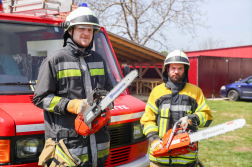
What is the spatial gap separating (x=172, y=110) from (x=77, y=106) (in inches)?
40.9

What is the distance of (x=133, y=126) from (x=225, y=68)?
54.9ft

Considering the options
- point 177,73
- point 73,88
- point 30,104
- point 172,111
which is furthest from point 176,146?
point 30,104

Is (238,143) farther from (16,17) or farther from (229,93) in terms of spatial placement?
(229,93)

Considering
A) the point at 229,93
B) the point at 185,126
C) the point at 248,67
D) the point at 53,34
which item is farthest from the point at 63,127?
the point at 248,67

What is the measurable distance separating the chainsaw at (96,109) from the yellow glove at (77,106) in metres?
0.03

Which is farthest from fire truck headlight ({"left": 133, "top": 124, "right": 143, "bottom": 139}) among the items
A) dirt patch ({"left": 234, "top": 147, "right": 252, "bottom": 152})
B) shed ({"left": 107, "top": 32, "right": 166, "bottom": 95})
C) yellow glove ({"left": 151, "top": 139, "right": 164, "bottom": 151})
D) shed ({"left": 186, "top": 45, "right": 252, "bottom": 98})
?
shed ({"left": 186, "top": 45, "right": 252, "bottom": 98})

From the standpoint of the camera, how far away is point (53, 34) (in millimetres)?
Result: 3479

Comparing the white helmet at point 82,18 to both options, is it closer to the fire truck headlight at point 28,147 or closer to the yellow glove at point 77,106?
the yellow glove at point 77,106

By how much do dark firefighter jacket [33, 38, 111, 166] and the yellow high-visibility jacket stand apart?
0.62 metres

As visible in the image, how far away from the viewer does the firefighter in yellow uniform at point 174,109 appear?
99.4 inches

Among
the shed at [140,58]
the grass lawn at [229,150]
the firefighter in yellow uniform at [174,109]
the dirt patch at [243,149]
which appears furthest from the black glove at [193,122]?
the shed at [140,58]

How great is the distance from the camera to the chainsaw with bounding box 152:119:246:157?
222 cm

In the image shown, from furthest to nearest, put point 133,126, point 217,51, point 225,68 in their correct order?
1. point 217,51
2. point 225,68
3. point 133,126

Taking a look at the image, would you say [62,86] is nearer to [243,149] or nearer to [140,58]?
[243,149]
